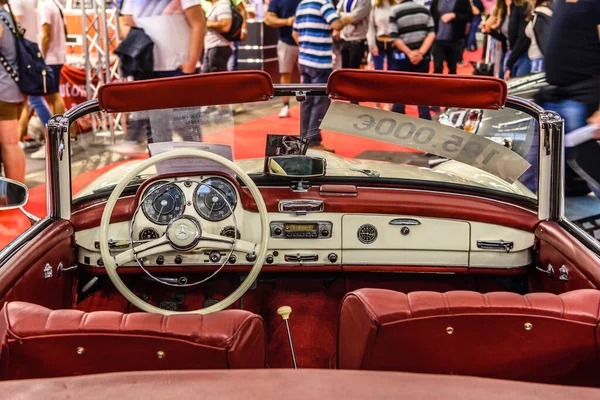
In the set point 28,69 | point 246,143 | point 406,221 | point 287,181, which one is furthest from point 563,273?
point 28,69

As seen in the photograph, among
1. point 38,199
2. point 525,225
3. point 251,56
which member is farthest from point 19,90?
point 251,56

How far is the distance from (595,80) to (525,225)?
88.5 inches

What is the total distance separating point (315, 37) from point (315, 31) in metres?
0.06

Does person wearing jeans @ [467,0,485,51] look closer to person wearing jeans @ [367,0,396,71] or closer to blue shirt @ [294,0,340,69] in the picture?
person wearing jeans @ [367,0,396,71]

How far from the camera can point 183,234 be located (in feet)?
8.15

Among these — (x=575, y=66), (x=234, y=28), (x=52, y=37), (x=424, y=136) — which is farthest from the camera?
(x=234, y=28)

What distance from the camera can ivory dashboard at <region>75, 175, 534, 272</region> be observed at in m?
2.65

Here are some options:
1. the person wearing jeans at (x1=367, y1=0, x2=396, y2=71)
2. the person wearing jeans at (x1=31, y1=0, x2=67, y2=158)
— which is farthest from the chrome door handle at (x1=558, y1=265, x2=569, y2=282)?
the person wearing jeans at (x1=367, y1=0, x2=396, y2=71)

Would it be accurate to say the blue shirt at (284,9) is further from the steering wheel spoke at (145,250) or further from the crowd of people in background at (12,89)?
the steering wheel spoke at (145,250)

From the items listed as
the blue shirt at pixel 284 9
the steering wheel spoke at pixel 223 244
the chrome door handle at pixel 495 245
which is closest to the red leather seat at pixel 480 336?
the steering wheel spoke at pixel 223 244

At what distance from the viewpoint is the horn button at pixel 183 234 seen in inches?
97.5

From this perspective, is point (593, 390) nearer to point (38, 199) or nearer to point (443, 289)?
point (443, 289)

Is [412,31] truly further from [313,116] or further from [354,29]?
[313,116]

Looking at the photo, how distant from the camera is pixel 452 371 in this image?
5.05ft
